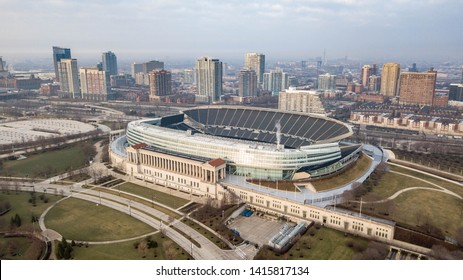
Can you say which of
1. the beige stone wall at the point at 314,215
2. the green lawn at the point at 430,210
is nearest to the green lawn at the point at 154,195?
the beige stone wall at the point at 314,215

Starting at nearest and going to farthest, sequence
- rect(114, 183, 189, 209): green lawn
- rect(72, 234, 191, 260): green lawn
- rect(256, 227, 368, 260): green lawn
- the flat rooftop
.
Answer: rect(256, 227, 368, 260): green lawn → rect(72, 234, 191, 260): green lawn → rect(114, 183, 189, 209): green lawn → the flat rooftop

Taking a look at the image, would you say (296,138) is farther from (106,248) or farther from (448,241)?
(106,248)

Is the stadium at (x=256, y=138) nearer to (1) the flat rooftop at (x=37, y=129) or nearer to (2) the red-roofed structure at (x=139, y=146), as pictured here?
(2) the red-roofed structure at (x=139, y=146)

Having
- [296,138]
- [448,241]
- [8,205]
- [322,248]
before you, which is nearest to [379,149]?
[296,138]

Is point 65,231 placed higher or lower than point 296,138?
lower

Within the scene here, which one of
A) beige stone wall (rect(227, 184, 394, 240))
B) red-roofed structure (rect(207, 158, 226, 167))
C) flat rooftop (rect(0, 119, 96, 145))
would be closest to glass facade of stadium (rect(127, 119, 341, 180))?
red-roofed structure (rect(207, 158, 226, 167))

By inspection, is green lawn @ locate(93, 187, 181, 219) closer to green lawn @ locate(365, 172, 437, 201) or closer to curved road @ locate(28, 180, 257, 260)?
curved road @ locate(28, 180, 257, 260)
